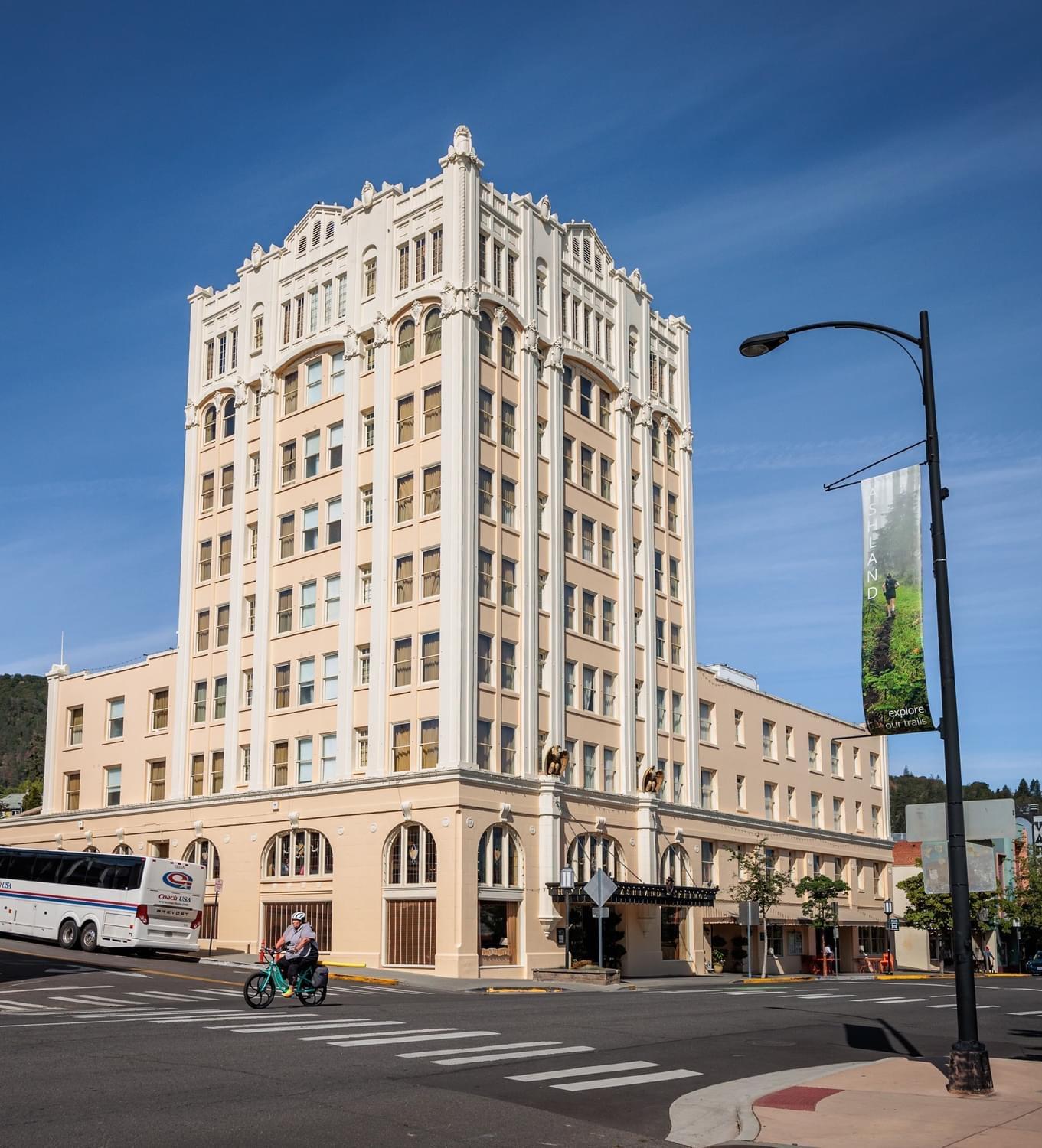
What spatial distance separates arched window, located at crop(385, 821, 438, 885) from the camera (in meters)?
46.2

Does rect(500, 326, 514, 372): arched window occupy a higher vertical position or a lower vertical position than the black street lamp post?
higher

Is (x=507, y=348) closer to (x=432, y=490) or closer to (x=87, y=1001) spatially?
(x=432, y=490)

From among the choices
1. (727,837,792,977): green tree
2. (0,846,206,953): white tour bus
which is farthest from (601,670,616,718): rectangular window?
(0,846,206,953): white tour bus

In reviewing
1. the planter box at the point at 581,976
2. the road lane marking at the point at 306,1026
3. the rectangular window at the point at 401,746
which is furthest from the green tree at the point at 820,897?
the road lane marking at the point at 306,1026

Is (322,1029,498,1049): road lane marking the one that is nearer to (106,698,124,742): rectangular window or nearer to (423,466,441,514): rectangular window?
(423,466,441,514): rectangular window

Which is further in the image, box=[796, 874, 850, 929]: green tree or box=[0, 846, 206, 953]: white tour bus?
box=[796, 874, 850, 929]: green tree

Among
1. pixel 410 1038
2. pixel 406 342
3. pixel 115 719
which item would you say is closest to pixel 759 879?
pixel 406 342

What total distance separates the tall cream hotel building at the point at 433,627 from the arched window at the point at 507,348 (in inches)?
6.1

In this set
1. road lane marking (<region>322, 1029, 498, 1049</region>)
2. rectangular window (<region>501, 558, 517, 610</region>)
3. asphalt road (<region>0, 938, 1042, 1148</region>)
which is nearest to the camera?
asphalt road (<region>0, 938, 1042, 1148</region>)

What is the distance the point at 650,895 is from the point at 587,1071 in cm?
3633

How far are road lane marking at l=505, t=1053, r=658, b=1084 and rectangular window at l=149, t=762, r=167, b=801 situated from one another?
43190 millimetres

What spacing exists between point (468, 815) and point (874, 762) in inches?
1660

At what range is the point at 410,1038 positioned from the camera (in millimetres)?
19844

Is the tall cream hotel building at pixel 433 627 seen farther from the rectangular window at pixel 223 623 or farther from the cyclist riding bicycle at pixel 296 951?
the cyclist riding bicycle at pixel 296 951
